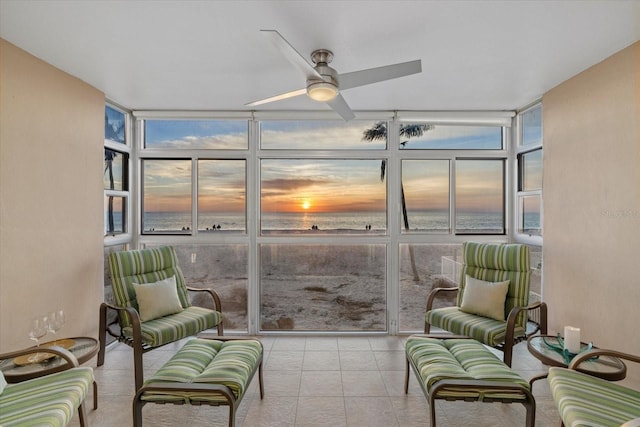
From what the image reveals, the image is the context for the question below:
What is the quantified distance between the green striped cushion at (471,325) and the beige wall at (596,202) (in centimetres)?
63

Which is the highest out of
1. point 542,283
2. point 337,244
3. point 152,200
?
point 152,200

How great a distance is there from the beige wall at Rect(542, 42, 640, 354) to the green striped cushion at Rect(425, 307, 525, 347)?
Answer: 0.63 meters

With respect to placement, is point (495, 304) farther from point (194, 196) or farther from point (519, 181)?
point (194, 196)

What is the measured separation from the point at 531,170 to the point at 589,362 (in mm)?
2245

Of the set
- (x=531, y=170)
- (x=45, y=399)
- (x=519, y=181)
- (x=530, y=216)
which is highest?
(x=531, y=170)

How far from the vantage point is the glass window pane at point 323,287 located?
4.04 metres

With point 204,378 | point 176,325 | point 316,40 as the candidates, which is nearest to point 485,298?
point 204,378

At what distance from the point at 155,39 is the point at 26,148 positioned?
1.27 metres

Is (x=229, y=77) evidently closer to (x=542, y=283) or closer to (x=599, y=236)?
(x=599, y=236)

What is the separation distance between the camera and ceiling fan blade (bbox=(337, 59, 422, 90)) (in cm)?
201

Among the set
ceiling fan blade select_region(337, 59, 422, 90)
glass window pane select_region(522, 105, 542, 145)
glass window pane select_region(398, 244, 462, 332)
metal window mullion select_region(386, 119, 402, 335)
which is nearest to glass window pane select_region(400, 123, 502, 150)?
metal window mullion select_region(386, 119, 402, 335)

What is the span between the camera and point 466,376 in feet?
6.66

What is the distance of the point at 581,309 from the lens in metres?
2.88

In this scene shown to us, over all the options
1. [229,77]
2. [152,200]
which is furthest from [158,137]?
[229,77]
